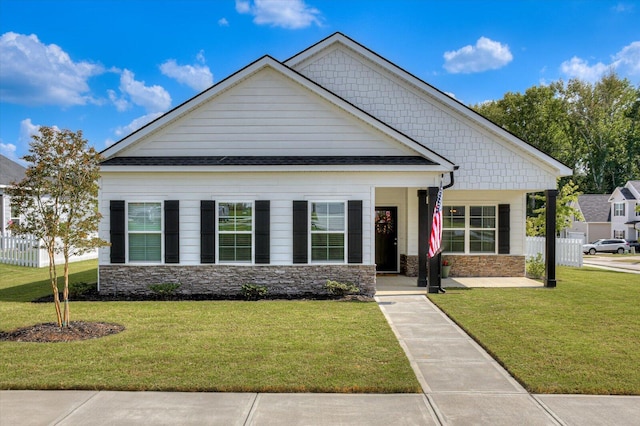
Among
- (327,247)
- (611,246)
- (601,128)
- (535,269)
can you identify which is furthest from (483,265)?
(601,128)

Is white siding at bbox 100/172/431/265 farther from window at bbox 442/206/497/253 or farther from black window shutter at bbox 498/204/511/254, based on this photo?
black window shutter at bbox 498/204/511/254

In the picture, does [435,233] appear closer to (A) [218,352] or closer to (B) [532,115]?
(A) [218,352]

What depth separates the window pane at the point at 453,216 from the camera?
1533 cm

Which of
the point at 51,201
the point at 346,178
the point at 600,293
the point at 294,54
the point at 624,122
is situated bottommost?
the point at 600,293

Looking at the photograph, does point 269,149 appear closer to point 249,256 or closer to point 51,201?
point 249,256

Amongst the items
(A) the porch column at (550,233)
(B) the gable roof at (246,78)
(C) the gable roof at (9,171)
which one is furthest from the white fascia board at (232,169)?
(C) the gable roof at (9,171)

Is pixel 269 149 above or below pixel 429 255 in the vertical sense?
above

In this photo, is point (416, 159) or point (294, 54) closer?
point (416, 159)

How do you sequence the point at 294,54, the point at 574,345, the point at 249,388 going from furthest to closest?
the point at 294,54 → the point at 574,345 → the point at 249,388

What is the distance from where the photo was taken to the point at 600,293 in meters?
12.6

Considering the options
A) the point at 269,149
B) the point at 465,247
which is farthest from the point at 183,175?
the point at 465,247

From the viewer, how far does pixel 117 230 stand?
39.5 feet

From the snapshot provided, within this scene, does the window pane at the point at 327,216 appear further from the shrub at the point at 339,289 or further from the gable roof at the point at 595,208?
the gable roof at the point at 595,208

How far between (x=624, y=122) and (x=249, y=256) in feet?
180
